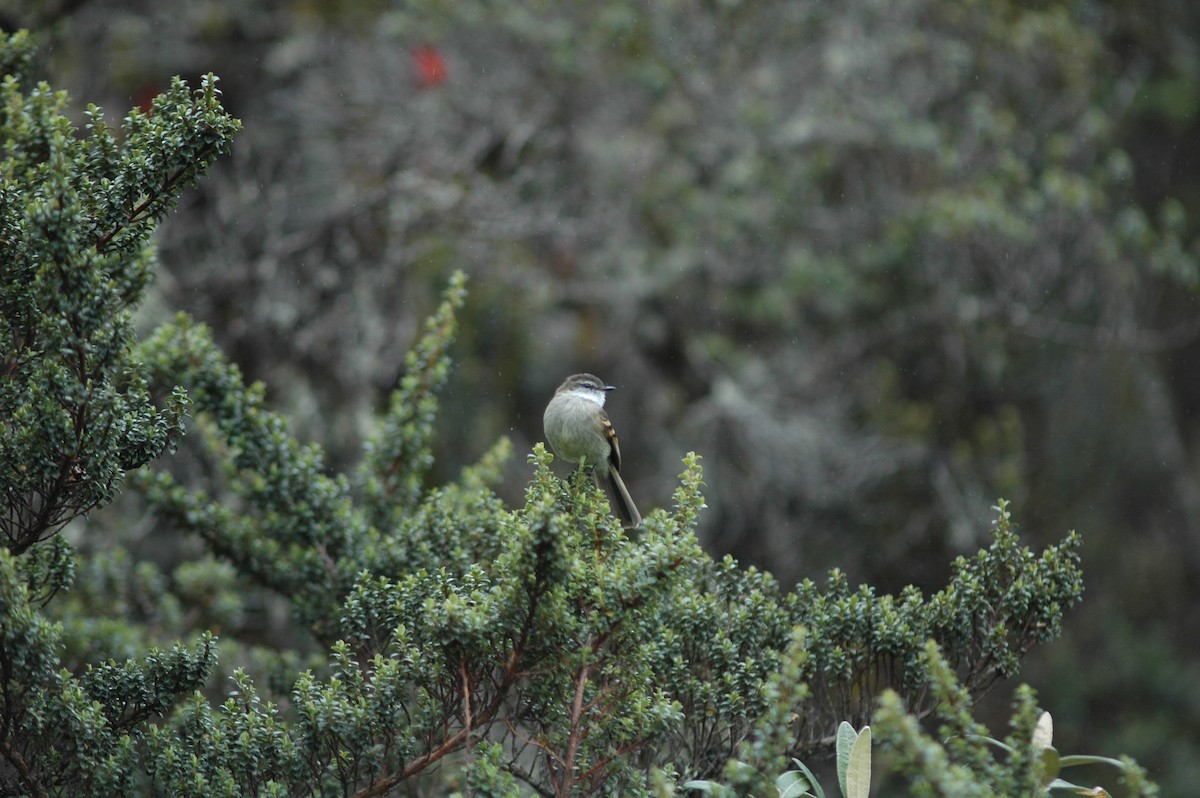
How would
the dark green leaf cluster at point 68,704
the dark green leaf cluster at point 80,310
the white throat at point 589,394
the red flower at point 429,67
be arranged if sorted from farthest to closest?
the red flower at point 429,67 < the white throat at point 589,394 < the dark green leaf cluster at point 80,310 < the dark green leaf cluster at point 68,704

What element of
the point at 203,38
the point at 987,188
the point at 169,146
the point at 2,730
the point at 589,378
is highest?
the point at 203,38

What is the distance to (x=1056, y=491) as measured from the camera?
11148 mm

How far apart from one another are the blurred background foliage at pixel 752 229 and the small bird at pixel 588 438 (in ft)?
12.8

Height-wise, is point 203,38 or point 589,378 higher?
point 203,38

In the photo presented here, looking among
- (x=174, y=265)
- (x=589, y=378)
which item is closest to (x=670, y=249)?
(x=174, y=265)

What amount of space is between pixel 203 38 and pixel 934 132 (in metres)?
6.62

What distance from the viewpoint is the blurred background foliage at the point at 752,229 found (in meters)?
9.31

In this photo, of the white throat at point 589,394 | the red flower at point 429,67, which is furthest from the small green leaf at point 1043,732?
the red flower at point 429,67

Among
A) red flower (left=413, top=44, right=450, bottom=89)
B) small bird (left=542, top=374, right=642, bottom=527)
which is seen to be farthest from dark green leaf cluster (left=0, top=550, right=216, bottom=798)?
red flower (left=413, top=44, right=450, bottom=89)

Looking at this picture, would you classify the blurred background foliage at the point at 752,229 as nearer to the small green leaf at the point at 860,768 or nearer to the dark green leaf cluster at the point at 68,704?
the dark green leaf cluster at the point at 68,704

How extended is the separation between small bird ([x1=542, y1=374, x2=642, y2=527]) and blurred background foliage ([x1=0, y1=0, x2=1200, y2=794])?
12.8 feet

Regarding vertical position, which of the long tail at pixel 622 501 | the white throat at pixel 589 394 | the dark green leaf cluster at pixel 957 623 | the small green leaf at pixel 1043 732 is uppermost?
the white throat at pixel 589 394

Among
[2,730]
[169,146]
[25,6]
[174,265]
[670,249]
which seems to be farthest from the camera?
[670,249]

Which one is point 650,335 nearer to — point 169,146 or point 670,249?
point 670,249
